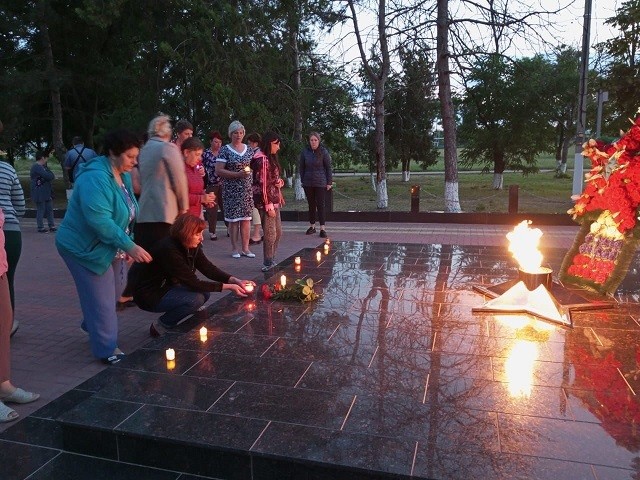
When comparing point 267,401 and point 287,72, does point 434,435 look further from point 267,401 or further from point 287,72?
point 287,72

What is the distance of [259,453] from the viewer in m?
2.42

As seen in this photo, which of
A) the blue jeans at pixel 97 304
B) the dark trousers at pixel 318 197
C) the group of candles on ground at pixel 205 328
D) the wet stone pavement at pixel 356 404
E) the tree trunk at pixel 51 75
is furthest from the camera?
the tree trunk at pixel 51 75

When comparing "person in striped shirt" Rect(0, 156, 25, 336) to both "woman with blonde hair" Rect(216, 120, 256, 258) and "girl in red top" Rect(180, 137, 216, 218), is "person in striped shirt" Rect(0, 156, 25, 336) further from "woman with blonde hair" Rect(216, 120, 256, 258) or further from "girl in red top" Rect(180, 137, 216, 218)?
"woman with blonde hair" Rect(216, 120, 256, 258)

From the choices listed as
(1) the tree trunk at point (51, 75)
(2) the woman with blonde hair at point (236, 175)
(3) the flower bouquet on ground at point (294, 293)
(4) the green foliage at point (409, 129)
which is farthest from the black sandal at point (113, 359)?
(4) the green foliage at point (409, 129)

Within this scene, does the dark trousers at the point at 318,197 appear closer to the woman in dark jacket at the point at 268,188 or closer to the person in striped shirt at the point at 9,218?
the woman in dark jacket at the point at 268,188

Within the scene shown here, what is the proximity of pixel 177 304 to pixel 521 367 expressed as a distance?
244cm

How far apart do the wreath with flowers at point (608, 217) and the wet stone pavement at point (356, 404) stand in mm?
641

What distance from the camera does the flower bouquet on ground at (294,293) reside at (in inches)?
190

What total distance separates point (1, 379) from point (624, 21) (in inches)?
739

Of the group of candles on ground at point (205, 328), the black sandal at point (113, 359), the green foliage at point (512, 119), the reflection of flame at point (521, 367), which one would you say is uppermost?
the green foliage at point (512, 119)

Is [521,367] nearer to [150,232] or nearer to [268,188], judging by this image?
[150,232]

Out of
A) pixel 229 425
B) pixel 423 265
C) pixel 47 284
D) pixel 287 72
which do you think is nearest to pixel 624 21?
pixel 287 72

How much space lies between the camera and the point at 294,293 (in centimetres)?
486

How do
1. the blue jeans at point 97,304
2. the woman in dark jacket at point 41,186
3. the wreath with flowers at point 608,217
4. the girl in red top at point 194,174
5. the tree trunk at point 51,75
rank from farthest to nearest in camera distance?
the tree trunk at point 51,75 → the woman in dark jacket at point 41,186 → the girl in red top at point 194,174 → the wreath with flowers at point 608,217 → the blue jeans at point 97,304
